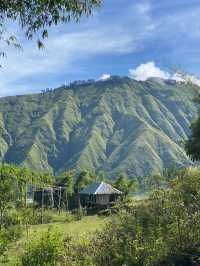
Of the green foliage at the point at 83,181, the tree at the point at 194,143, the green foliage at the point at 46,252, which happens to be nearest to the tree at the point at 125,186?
the green foliage at the point at 83,181

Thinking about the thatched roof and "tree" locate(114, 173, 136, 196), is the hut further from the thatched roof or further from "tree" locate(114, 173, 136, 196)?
"tree" locate(114, 173, 136, 196)

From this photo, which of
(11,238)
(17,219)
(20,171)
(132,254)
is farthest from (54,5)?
(20,171)

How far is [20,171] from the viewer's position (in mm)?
60469

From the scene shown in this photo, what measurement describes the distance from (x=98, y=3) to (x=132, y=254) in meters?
10.4

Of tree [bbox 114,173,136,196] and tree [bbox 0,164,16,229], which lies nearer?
tree [bbox 0,164,16,229]

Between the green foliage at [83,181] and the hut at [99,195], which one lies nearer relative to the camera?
the hut at [99,195]

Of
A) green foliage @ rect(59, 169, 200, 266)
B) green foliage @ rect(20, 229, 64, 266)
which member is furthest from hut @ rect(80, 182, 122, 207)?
green foliage @ rect(20, 229, 64, 266)

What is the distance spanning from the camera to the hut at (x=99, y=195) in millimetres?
74688

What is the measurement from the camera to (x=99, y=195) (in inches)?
2953

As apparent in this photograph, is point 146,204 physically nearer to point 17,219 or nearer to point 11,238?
point 11,238

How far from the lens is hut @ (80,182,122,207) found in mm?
74688

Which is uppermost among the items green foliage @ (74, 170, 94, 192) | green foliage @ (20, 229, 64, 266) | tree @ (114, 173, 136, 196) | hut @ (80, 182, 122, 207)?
green foliage @ (74, 170, 94, 192)

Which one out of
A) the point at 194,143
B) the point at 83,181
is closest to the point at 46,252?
the point at 194,143

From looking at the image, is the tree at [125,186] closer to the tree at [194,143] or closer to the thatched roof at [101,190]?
the thatched roof at [101,190]
